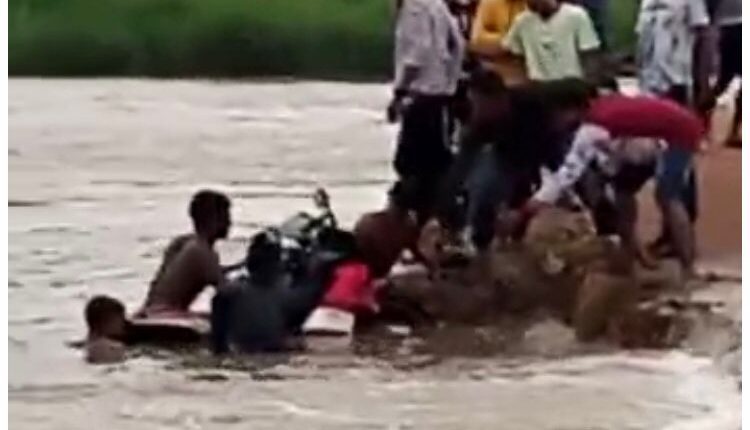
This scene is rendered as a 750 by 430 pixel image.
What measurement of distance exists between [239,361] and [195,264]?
0.34m

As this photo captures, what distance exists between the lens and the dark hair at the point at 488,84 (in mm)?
8586

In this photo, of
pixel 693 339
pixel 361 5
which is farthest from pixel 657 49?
pixel 361 5

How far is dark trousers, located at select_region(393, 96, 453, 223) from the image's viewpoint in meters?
9.17

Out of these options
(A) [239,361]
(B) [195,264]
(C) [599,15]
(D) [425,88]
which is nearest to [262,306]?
(A) [239,361]

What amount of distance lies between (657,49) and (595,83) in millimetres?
330

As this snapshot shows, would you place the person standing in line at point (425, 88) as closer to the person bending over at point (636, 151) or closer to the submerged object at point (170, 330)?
Answer: the person bending over at point (636, 151)

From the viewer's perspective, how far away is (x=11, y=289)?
27.9ft

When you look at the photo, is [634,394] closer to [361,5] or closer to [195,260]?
[195,260]

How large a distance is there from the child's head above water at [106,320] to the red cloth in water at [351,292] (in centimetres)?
57

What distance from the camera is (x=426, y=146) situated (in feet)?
30.6

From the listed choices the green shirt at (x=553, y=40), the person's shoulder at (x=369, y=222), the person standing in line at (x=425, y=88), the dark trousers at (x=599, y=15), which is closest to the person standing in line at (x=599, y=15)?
the dark trousers at (x=599, y=15)

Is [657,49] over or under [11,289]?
over

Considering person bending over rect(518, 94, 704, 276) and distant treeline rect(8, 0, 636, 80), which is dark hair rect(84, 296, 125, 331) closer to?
person bending over rect(518, 94, 704, 276)

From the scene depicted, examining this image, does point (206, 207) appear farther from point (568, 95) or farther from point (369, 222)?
point (568, 95)
